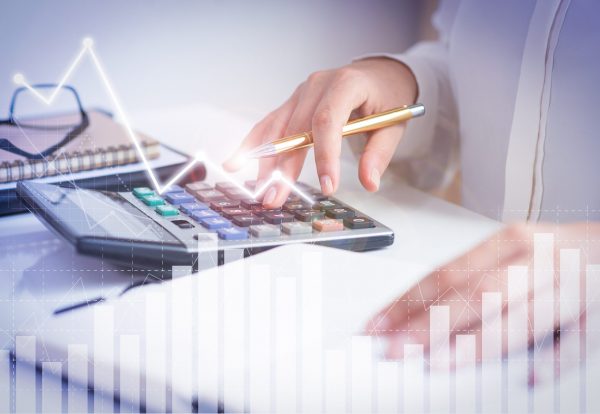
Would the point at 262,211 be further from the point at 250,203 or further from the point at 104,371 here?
the point at 104,371

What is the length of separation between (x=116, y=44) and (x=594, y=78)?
49 cm

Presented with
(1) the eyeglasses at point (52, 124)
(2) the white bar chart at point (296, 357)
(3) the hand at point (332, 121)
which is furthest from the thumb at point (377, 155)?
(1) the eyeglasses at point (52, 124)

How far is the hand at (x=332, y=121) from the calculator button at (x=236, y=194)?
0.02 metres

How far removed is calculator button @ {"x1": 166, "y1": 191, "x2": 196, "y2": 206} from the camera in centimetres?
40

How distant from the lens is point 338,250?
1.19 ft

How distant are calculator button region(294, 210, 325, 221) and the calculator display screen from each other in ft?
0.25

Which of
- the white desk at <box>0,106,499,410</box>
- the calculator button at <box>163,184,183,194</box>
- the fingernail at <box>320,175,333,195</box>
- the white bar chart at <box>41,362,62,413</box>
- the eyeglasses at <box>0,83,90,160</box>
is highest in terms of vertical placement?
the eyeglasses at <box>0,83,90,160</box>

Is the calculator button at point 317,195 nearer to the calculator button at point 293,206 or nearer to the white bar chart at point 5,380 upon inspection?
the calculator button at point 293,206

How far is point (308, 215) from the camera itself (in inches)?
14.9

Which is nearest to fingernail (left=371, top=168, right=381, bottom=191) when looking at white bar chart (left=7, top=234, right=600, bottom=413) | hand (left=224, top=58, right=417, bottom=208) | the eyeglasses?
hand (left=224, top=58, right=417, bottom=208)

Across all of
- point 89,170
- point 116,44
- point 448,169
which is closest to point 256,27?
point 116,44

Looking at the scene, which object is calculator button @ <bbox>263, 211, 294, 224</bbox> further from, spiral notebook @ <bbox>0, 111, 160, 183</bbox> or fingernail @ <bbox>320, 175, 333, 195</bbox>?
spiral notebook @ <bbox>0, 111, 160, 183</bbox>

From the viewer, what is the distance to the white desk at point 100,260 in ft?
1.03
